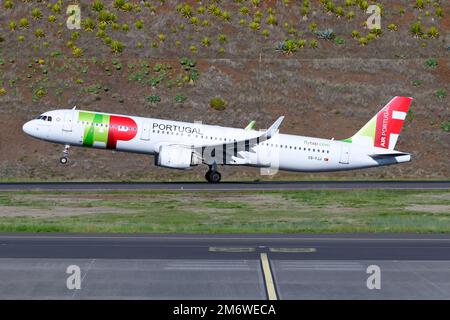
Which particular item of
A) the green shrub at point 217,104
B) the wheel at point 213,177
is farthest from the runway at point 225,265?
the green shrub at point 217,104

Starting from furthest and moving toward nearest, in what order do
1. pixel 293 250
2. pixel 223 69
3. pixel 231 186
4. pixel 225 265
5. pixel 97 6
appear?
1. pixel 97 6
2. pixel 223 69
3. pixel 231 186
4. pixel 293 250
5. pixel 225 265

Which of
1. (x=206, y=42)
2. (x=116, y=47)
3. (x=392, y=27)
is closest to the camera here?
(x=116, y=47)

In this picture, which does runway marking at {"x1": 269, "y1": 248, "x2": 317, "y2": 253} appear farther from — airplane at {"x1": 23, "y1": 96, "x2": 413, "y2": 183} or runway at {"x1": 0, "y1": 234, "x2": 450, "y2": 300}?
airplane at {"x1": 23, "y1": 96, "x2": 413, "y2": 183}

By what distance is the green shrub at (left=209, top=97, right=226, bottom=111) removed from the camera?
271 feet

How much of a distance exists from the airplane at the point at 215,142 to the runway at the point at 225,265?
77.9 ft

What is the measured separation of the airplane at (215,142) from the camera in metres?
56.0

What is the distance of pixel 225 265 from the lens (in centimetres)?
2500

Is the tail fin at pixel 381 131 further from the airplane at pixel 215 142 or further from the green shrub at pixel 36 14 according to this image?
the green shrub at pixel 36 14

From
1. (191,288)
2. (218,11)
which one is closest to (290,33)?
(218,11)

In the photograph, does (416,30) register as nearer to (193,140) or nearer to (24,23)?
(24,23)

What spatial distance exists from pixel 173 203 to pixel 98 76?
42.8m

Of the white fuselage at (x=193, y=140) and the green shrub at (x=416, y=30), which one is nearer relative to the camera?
the white fuselage at (x=193, y=140)

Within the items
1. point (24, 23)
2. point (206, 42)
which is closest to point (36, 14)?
point (24, 23)

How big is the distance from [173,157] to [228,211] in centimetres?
1360
